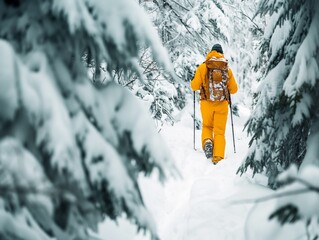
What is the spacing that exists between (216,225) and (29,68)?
322cm

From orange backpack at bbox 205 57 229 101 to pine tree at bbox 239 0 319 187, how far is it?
2.87 metres

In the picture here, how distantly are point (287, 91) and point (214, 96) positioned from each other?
164 inches

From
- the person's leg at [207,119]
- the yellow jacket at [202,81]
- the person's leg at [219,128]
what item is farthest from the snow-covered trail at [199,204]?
the yellow jacket at [202,81]

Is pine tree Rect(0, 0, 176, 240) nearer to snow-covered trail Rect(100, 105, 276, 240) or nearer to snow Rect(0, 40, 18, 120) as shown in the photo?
snow Rect(0, 40, 18, 120)

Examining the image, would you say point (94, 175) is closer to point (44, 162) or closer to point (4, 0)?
point (44, 162)

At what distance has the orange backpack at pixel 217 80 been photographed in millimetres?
8430

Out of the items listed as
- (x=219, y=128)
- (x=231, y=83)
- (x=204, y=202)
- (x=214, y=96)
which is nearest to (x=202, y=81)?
(x=214, y=96)

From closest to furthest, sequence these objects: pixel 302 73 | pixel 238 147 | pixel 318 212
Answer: pixel 318 212 < pixel 302 73 < pixel 238 147

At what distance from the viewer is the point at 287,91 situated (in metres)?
4.36

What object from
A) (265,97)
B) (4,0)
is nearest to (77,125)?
(4,0)

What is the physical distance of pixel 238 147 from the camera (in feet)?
33.4

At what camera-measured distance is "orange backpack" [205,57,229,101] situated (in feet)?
27.7

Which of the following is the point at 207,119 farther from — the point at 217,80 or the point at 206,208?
the point at 206,208

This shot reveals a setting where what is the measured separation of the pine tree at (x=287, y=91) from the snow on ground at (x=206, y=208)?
1.98 feet
